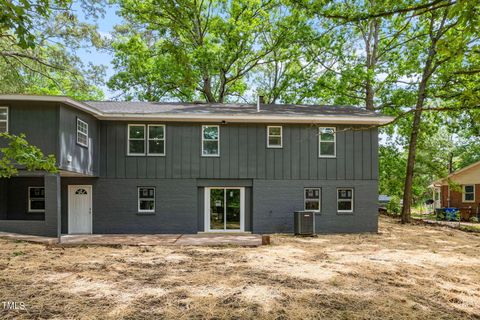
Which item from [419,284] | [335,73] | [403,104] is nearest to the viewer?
[419,284]

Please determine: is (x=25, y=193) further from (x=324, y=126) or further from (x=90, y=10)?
(x=324, y=126)

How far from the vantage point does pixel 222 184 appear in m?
15.1

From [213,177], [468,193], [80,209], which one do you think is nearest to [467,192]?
[468,193]

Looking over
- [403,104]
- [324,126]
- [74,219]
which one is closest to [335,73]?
[403,104]

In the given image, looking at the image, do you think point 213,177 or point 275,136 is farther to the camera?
point 275,136

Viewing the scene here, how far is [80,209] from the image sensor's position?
14.8 m

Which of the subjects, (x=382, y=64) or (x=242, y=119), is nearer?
(x=242, y=119)

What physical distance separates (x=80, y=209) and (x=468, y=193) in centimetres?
2453

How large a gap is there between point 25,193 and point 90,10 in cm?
1074

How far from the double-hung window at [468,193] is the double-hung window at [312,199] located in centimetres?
1584

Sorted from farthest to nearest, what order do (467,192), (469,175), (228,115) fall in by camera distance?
(467,192), (469,175), (228,115)

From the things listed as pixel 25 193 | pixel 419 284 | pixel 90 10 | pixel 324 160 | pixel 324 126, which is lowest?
pixel 419 284

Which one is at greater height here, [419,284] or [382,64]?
[382,64]

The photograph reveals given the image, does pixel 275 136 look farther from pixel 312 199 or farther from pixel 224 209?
pixel 224 209
